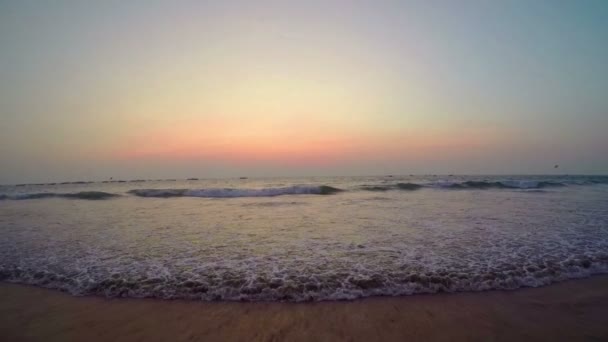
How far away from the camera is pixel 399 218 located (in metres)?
11.8

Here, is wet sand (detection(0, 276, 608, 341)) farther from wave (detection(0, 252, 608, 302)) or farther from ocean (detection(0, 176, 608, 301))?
ocean (detection(0, 176, 608, 301))

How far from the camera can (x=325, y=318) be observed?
13.2 ft

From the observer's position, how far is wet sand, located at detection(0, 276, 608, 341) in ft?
12.0

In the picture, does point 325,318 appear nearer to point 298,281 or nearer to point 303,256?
point 298,281

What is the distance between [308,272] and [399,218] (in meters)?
7.15

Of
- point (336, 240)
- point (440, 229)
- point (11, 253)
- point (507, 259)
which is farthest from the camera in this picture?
point (440, 229)

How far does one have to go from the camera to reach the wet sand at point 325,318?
12.0 feet

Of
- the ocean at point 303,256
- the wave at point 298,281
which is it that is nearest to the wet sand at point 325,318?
the wave at point 298,281

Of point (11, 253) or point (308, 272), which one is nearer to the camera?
point (308, 272)

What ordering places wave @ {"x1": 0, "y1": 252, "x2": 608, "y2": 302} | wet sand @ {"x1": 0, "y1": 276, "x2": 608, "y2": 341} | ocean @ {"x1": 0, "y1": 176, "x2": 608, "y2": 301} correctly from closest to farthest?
wet sand @ {"x1": 0, "y1": 276, "x2": 608, "y2": 341} → wave @ {"x1": 0, "y1": 252, "x2": 608, "y2": 302} → ocean @ {"x1": 0, "y1": 176, "x2": 608, "y2": 301}

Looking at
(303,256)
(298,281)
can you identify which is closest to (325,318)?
(298,281)

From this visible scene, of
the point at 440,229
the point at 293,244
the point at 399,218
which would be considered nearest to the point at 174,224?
the point at 293,244

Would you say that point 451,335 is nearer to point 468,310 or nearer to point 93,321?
point 468,310

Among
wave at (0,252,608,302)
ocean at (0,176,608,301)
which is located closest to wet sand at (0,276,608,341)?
wave at (0,252,608,302)
